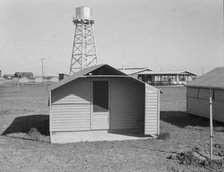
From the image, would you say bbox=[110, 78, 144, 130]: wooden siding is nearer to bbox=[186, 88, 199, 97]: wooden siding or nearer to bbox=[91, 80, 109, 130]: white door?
bbox=[91, 80, 109, 130]: white door

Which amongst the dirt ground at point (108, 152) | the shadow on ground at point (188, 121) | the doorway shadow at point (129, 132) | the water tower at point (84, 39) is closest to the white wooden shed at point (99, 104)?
the doorway shadow at point (129, 132)

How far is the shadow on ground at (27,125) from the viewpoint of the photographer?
1084cm

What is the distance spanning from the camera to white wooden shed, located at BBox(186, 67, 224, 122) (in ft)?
38.5

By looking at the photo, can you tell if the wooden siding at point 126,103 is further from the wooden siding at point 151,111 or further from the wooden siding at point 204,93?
the wooden siding at point 204,93

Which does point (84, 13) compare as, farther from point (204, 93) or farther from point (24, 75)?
point (24, 75)

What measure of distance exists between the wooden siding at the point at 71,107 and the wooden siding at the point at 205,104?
5997 millimetres

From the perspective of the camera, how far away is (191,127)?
11.6 meters

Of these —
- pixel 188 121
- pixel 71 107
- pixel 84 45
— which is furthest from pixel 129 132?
pixel 84 45

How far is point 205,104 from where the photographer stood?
1298 cm

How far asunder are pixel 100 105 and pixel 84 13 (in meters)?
32.5

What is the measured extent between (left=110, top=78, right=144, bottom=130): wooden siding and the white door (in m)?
0.20

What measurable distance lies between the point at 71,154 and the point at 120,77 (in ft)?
→ 12.6

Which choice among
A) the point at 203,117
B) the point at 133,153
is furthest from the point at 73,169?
the point at 203,117

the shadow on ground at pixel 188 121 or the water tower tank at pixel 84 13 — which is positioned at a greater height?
the water tower tank at pixel 84 13
